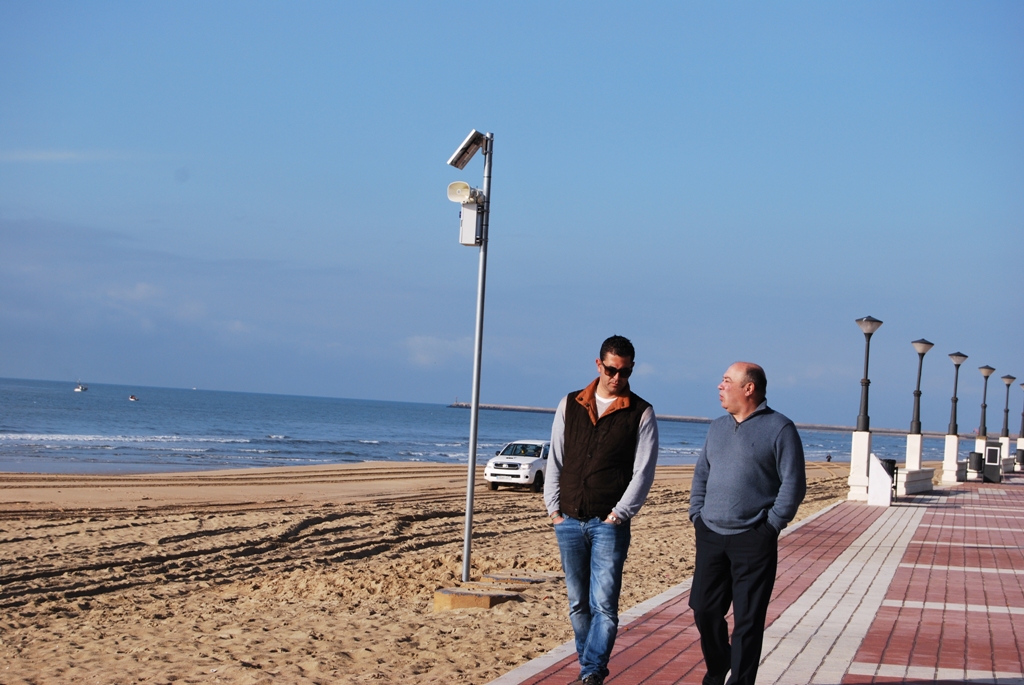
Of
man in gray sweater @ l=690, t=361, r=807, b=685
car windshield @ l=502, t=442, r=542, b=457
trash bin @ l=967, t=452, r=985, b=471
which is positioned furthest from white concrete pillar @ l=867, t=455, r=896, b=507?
man in gray sweater @ l=690, t=361, r=807, b=685

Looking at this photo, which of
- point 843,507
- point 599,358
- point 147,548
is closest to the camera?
point 599,358

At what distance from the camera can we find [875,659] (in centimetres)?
619

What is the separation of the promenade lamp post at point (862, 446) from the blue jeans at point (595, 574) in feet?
52.9

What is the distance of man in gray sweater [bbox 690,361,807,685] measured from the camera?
182 inches

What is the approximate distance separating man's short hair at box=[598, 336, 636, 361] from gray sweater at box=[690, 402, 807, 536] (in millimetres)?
596

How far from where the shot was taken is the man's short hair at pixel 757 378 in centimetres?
478

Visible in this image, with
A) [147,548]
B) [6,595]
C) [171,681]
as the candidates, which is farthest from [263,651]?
[147,548]

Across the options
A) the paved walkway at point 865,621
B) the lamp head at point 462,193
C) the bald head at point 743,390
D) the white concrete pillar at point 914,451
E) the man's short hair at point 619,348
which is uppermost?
the lamp head at point 462,193

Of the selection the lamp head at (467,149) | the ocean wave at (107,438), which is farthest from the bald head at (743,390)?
the ocean wave at (107,438)

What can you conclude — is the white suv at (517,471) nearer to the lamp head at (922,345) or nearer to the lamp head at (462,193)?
the lamp head at (922,345)

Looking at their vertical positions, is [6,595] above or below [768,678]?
below

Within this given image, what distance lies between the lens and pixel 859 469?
20.5m

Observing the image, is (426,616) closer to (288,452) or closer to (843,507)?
(843,507)

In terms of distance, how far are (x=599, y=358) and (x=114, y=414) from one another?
284 ft
